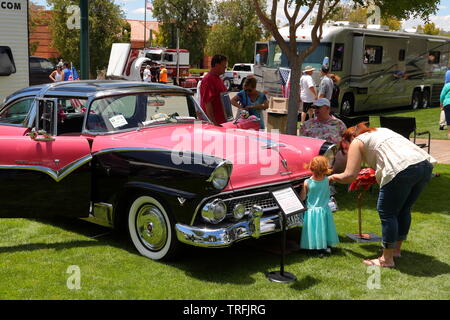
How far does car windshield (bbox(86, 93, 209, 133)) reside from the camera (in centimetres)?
567

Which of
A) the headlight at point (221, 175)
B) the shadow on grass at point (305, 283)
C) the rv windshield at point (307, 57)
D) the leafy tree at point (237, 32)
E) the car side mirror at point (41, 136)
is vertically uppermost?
the leafy tree at point (237, 32)

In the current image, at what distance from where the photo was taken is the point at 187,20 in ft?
173

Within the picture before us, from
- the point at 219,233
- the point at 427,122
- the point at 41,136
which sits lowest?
the point at 427,122

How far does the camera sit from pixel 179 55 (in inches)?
1377

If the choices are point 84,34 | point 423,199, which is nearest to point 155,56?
point 84,34

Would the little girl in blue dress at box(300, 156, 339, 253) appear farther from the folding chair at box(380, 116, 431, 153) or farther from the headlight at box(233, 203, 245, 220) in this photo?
the folding chair at box(380, 116, 431, 153)

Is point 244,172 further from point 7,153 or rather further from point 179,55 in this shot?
point 179,55

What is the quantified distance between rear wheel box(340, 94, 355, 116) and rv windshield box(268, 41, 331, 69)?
1721 mm

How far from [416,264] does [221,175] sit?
2.08 meters

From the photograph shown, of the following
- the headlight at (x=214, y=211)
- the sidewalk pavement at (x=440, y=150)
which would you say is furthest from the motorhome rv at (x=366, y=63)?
the headlight at (x=214, y=211)

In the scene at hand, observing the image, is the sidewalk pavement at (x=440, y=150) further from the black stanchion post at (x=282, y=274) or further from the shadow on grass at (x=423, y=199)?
the black stanchion post at (x=282, y=274)

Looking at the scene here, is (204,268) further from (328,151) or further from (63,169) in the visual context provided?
(328,151)

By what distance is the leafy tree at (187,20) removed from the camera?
5212 centimetres

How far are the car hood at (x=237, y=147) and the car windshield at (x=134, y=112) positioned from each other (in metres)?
0.14
